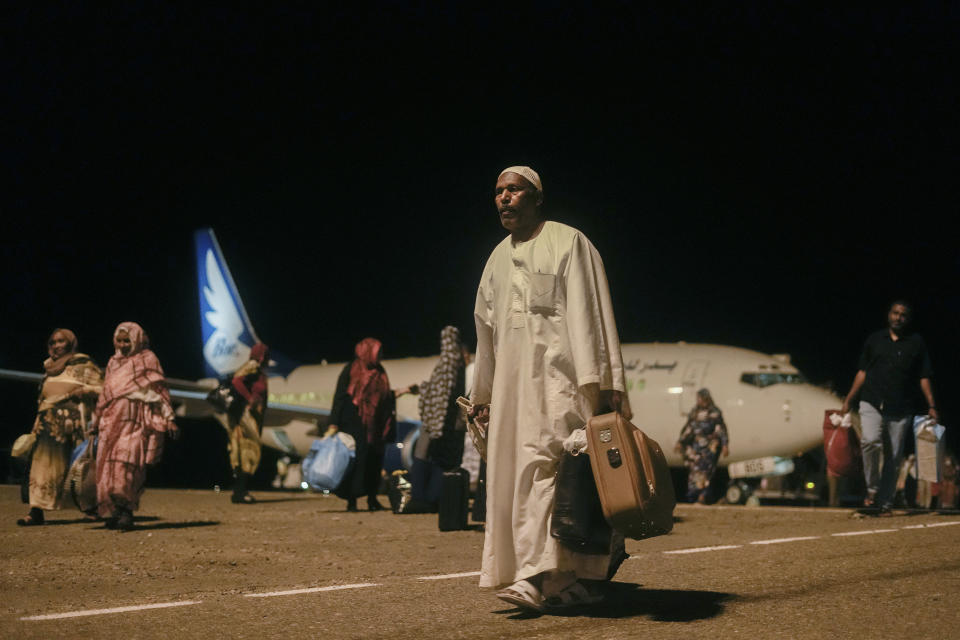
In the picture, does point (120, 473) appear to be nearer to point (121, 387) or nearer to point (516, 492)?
point (121, 387)

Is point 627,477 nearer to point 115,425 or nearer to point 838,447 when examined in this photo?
point 115,425

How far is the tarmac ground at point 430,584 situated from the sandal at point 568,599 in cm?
12

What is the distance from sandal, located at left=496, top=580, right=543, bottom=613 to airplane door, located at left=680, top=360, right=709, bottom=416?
1439cm

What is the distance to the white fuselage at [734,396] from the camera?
17453 mm

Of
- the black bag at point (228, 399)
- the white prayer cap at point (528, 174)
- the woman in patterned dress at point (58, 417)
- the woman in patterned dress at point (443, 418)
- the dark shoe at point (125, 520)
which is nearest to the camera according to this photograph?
the white prayer cap at point (528, 174)

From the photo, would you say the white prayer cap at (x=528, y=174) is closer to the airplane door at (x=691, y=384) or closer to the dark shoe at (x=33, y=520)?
the dark shoe at (x=33, y=520)

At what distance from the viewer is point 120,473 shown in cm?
898

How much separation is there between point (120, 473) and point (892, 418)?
653 cm

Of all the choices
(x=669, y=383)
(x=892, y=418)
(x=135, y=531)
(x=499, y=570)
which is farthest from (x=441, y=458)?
(x=669, y=383)

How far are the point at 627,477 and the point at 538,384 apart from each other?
24.7 inches

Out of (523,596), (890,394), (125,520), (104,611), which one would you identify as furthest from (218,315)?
(523,596)

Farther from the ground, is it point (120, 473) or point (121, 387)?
point (121, 387)

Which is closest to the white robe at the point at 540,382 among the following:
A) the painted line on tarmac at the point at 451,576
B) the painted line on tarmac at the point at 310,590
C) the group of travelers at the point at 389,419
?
the painted line on tarmac at the point at 310,590

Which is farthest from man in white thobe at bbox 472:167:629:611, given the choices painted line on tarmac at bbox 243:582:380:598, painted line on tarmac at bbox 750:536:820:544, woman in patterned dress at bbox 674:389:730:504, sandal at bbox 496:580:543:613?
woman in patterned dress at bbox 674:389:730:504
